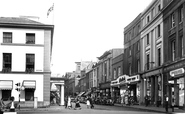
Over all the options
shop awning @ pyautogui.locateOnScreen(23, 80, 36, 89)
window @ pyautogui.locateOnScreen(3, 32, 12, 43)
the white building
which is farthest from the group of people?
window @ pyautogui.locateOnScreen(3, 32, 12, 43)

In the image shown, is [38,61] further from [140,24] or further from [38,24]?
[140,24]

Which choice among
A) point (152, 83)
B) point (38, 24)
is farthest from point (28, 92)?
point (152, 83)

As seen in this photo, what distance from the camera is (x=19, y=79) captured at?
4509 centimetres

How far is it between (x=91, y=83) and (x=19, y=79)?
59.4m

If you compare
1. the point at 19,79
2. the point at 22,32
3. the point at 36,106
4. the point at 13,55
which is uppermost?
the point at 22,32

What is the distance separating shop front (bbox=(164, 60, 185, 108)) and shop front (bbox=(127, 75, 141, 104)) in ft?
44.9

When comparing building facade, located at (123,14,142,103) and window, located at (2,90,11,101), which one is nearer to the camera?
window, located at (2,90,11,101)

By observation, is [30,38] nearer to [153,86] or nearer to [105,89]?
[153,86]

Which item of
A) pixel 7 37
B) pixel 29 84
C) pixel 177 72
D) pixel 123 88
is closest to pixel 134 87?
pixel 123 88

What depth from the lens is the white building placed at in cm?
4491

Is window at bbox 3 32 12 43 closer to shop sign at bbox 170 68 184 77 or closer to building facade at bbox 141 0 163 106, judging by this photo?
building facade at bbox 141 0 163 106

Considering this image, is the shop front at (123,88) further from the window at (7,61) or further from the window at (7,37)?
the window at (7,37)

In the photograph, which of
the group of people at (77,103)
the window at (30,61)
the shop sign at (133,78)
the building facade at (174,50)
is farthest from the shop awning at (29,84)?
the shop sign at (133,78)

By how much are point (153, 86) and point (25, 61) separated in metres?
18.2
